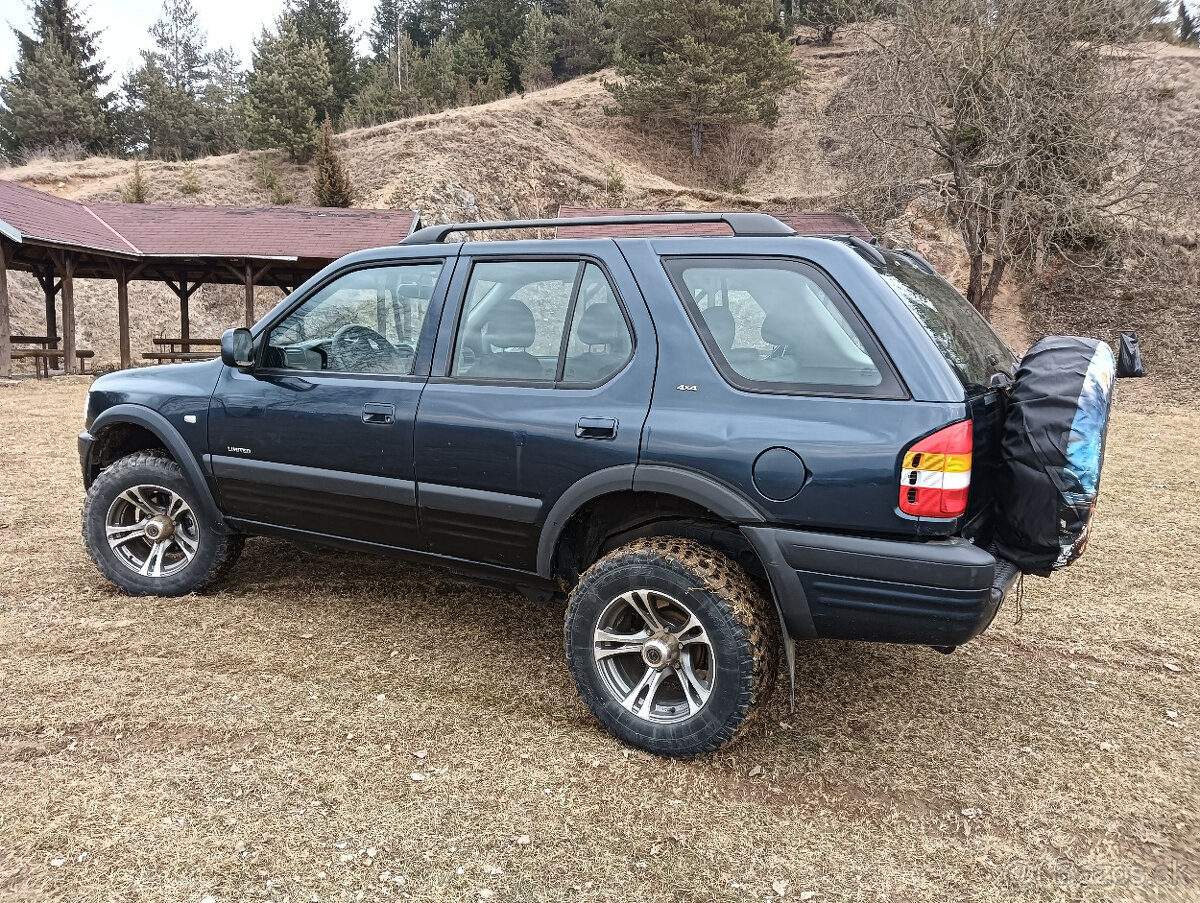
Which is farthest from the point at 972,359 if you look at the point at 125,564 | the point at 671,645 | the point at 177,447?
the point at 125,564

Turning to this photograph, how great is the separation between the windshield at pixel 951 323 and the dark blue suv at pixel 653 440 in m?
0.02

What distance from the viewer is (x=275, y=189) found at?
112 ft

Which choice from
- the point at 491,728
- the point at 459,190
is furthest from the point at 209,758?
the point at 459,190

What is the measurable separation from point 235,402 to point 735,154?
3982 cm

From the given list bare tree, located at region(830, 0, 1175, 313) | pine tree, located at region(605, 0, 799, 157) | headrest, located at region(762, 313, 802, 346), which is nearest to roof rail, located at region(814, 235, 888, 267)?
headrest, located at region(762, 313, 802, 346)

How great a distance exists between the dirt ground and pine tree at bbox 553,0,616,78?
53374 millimetres

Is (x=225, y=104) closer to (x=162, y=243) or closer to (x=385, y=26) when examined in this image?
(x=385, y=26)

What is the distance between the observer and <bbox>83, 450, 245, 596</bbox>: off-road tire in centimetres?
401

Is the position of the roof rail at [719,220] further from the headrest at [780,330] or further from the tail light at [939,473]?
the tail light at [939,473]

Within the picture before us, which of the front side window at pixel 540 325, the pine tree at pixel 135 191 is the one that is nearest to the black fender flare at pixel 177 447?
the front side window at pixel 540 325

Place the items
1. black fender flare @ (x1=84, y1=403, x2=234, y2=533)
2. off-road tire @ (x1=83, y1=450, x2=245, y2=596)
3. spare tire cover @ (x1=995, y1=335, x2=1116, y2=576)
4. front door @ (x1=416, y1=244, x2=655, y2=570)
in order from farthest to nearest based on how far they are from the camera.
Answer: off-road tire @ (x1=83, y1=450, x2=245, y2=596) < black fender flare @ (x1=84, y1=403, x2=234, y2=533) < front door @ (x1=416, y1=244, x2=655, y2=570) < spare tire cover @ (x1=995, y1=335, x2=1116, y2=576)

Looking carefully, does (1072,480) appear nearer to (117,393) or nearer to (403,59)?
(117,393)

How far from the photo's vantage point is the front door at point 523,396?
2891 millimetres

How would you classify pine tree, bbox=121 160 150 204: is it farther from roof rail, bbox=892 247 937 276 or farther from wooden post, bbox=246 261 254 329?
roof rail, bbox=892 247 937 276
